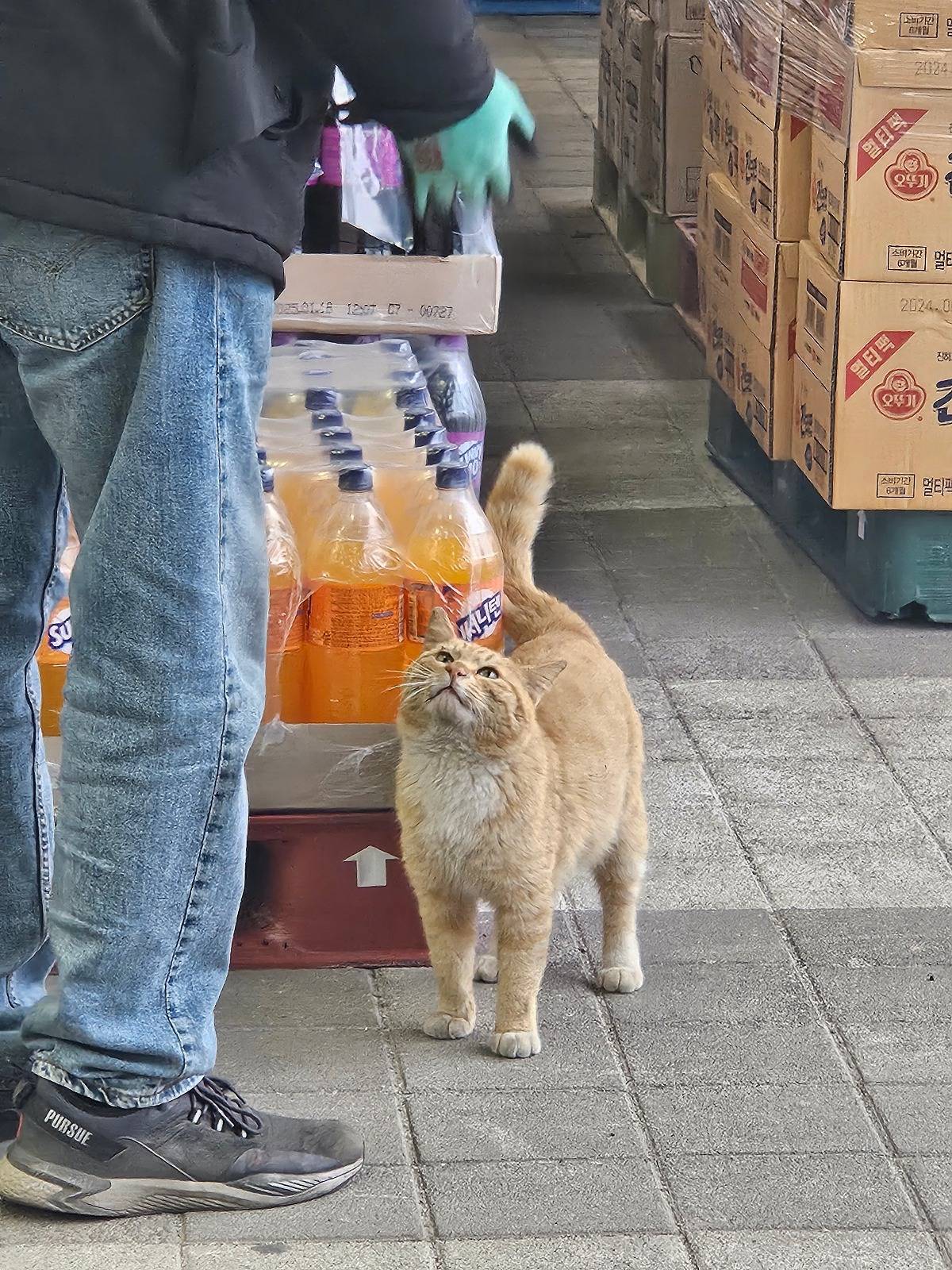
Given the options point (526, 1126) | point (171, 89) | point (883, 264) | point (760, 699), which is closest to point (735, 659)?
point (760, 699)

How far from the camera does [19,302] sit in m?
1.84

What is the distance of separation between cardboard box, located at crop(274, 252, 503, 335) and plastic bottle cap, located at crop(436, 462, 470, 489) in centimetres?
51

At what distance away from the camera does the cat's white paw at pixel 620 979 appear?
2.72m

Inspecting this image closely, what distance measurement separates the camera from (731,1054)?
99.6 inches

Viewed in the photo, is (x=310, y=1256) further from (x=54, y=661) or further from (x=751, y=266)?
(x=751, y=266)

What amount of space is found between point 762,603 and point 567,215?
450 centimetres

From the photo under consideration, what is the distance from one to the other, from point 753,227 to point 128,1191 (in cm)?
340

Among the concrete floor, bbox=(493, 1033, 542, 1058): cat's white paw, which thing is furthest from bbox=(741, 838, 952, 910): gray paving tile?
bbox=(493, 1033, 542, 1058): cat's white paw

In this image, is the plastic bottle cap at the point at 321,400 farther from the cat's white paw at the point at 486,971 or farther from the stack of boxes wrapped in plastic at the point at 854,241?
the stack of boxes wrapped in plastic at the point at 854,241

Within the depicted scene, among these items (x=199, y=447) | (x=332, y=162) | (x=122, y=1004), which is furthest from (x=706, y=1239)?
(x=332, y=162)

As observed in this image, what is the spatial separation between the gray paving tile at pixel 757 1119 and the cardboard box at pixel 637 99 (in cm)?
505

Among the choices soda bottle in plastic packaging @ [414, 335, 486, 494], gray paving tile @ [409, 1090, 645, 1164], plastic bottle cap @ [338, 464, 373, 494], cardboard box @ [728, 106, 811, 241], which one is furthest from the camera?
cardboard box @ [728, 106, 811, 241]

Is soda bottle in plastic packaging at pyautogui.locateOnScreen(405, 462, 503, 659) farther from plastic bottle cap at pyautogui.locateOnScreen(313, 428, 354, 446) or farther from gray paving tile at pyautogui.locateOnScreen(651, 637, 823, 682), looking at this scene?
gray paving tile at pyautogui.locateOnScreen(651, 637, 823, 682)

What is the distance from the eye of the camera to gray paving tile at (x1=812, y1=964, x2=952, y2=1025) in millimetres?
2645
